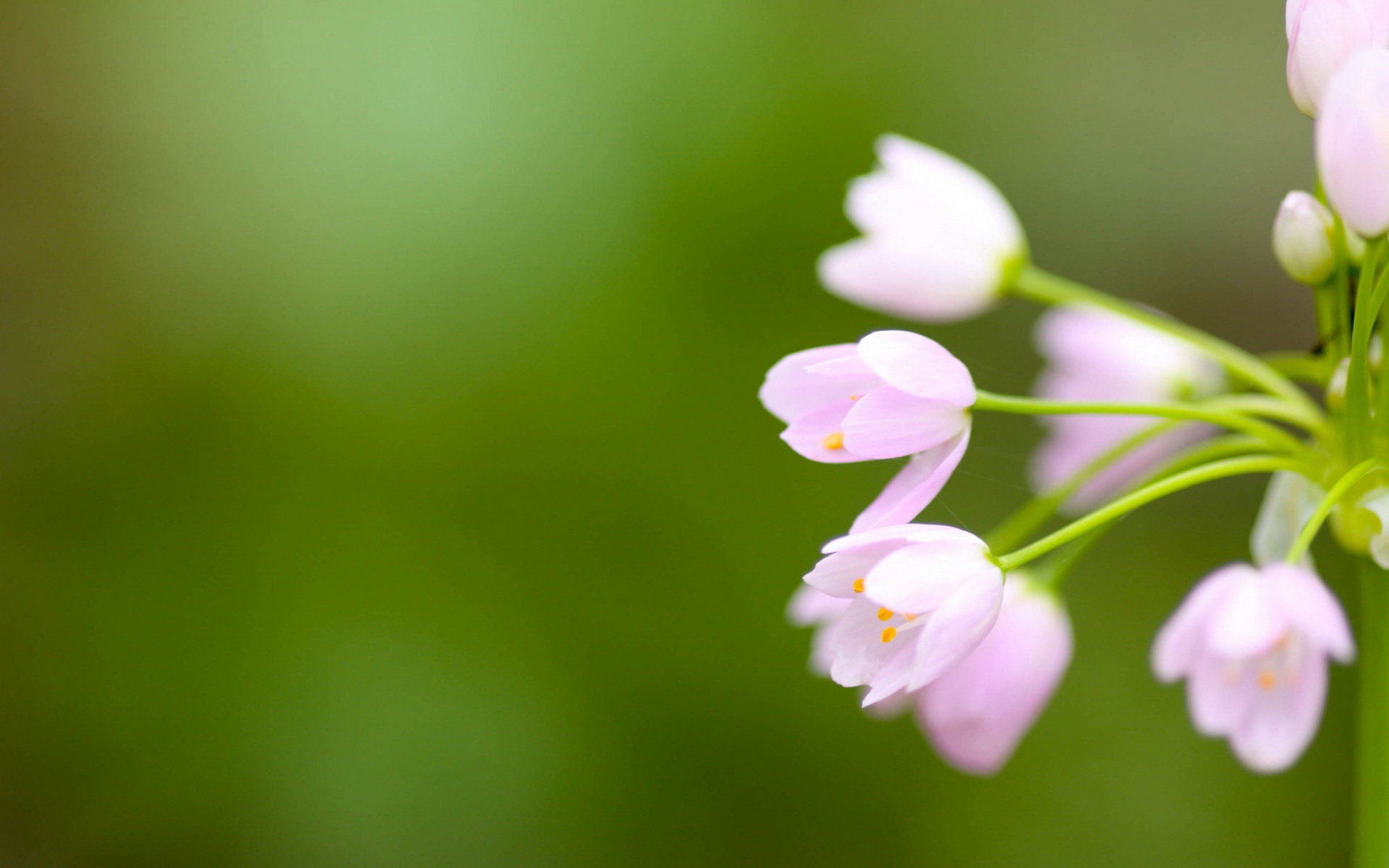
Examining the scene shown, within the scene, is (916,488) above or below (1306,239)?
below

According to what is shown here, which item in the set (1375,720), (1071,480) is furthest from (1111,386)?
(1375,720)

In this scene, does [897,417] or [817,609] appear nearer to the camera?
[897,417]

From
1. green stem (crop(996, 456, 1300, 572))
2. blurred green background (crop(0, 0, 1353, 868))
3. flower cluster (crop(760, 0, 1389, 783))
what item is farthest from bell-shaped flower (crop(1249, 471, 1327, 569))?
blurred green background (crop(0, 0, 1353, 868))

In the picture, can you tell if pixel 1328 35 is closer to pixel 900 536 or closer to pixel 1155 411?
pixel 1155 411

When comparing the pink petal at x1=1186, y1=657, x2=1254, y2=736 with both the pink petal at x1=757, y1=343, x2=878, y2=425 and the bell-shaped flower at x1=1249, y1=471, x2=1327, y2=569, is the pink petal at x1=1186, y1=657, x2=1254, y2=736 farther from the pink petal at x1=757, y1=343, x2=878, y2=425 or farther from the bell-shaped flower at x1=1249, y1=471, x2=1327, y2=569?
the pink petal at x1=757, y1=343, x2=878, y2=425

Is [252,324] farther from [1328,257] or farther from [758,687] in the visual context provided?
[1328,257]
